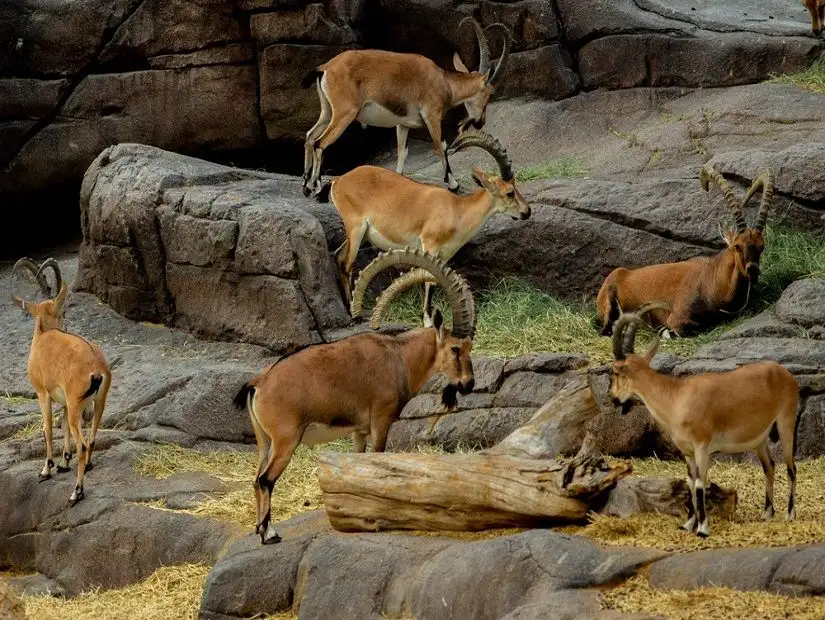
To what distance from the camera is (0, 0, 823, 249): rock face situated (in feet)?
55.4

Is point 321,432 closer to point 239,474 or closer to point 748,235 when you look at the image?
point 239,474

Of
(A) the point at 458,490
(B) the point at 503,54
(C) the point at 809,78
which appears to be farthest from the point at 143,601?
(C) the point at 809,78

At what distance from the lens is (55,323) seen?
12.7m

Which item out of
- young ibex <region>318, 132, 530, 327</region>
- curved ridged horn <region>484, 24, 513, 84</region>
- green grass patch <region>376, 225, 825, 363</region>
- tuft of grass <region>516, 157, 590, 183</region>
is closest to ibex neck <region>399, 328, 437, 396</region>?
green grass patch <region>376, 225, 825, 363</region>

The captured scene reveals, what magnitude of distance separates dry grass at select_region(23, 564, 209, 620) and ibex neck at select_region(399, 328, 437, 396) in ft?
6.31

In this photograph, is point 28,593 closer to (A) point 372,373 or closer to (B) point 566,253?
(A) point 372,373

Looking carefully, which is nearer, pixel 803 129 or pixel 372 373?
pixel 372 373

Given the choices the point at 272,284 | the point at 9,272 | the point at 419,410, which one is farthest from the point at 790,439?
the point at 9,272

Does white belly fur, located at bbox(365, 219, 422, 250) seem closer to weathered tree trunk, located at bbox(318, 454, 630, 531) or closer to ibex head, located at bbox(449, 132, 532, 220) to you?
Result: ibex head, located at bbox(449, 132, 532, 220)

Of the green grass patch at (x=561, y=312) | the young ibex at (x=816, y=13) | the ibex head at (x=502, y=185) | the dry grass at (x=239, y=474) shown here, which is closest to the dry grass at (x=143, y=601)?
the dry grass at (x=239, y=474)

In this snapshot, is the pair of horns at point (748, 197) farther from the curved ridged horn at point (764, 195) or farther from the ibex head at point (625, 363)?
the ibex head at point (625, 363)

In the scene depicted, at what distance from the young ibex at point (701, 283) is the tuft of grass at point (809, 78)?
3.38 meters

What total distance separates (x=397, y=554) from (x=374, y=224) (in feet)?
17.5

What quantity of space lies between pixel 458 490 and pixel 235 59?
9.67m
